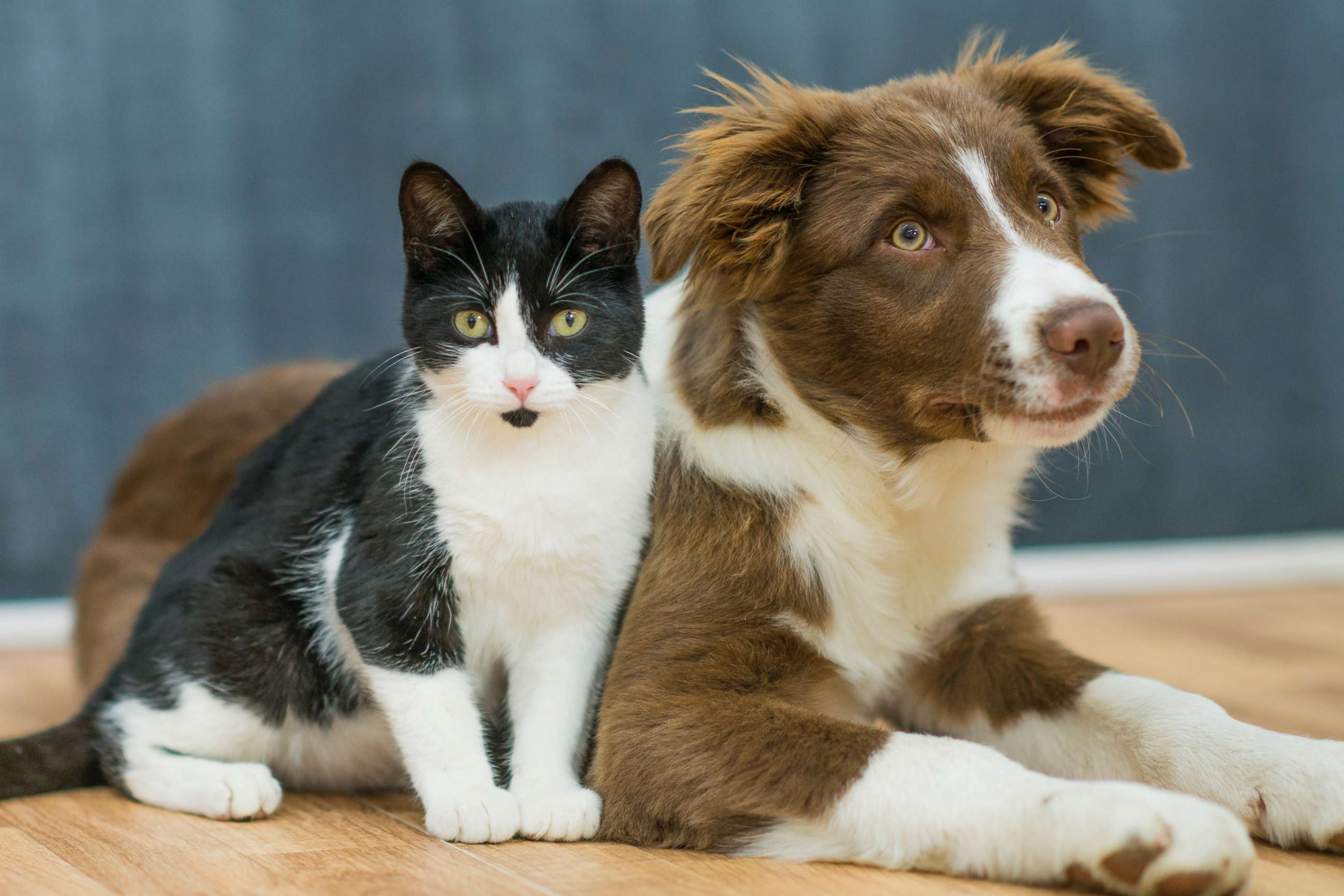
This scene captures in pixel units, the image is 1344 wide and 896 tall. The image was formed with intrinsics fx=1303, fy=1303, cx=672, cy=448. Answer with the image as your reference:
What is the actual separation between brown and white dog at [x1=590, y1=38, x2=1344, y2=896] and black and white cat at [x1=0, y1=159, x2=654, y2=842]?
0.08 metres

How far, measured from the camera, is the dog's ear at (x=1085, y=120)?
6.30 feet

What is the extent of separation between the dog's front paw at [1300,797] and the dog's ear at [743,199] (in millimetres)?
871

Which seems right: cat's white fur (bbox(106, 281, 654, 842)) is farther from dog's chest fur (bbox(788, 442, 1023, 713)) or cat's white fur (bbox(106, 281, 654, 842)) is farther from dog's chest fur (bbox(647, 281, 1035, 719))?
dog's chest fur (bbox(788, 442, 1023, 713))

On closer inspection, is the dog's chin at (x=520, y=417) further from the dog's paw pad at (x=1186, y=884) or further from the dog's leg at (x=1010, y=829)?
the dog's paw pad at (x=1186, y=884)

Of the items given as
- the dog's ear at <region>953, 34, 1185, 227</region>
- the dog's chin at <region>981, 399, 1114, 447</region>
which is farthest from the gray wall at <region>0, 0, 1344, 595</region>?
the dog's chin at <region>981, 399, 1114, 447</region>

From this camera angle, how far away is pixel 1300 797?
1508 mm

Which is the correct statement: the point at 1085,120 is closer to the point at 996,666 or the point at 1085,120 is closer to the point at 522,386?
the point at 996,666

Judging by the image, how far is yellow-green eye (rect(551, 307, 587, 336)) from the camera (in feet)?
5.38

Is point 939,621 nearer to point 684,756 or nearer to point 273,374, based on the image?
point 684,756

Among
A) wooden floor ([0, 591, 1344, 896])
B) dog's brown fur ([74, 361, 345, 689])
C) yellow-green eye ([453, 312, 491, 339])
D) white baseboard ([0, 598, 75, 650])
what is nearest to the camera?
wooden floor ([0, 591, 1344, 896])

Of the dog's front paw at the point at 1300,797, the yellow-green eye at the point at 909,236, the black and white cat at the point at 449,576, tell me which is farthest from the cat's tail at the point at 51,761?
the dog's front paw at the point at 1300,797

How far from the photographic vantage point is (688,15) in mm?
3814

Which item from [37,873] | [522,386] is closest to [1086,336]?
[522,386]

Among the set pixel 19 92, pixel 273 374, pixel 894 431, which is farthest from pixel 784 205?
pixel 19 92
